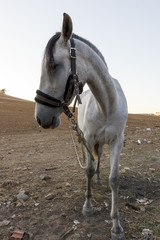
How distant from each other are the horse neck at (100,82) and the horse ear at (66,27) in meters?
0.27

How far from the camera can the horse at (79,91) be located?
1.73 metres

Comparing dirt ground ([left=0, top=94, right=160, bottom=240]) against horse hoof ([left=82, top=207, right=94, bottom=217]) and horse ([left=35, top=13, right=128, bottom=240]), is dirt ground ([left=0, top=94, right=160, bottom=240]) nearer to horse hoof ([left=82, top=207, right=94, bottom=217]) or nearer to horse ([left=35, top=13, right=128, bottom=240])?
horse hoof ([left=82, top=207, right=94, bottom=217])

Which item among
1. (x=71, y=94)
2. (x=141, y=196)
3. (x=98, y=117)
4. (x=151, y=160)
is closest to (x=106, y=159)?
(x=151, y=160)

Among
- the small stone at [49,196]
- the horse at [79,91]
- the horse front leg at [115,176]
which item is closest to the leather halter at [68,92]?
the horse at [79,91]

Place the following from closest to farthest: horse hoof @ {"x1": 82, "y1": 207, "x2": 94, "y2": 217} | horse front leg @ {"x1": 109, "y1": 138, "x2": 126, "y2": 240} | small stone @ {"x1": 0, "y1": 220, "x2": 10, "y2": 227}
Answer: horse front leg @ {"x1": 109, "y1": 138, "x2": 126, "y2": 240} → small stone @ {"x1": 0, "y1": 220, "x2": 10, "y2": 227} → horse hoof @ {"x1": 82, "y1": 207, "x2": 94, "y2": 217}

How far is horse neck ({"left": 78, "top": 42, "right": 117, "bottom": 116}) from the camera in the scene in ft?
6.65

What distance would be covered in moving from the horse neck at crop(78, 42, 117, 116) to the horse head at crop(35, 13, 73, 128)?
279 millimetres

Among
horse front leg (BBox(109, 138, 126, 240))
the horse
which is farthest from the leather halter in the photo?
horse front leg (BBox(109, 138, 126, 240))

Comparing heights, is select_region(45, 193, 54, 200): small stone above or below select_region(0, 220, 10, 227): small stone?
above

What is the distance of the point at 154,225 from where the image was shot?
97.0 inches

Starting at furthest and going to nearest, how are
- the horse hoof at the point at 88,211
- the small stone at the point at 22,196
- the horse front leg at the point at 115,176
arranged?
the small stone at the point at 22,196 → the horse hoof at the point at 88,211 → the horse front leg at the point at 115,176

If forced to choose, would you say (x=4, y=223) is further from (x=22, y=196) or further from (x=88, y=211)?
(x=88, y=211)

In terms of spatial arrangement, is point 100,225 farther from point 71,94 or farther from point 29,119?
point 29,119

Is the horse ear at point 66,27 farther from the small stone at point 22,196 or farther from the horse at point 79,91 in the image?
the small stone at point 22,196
